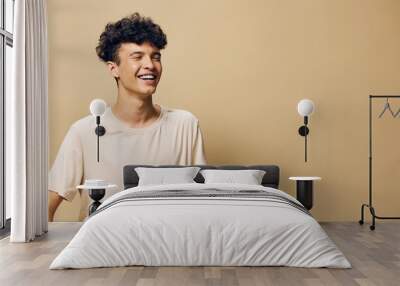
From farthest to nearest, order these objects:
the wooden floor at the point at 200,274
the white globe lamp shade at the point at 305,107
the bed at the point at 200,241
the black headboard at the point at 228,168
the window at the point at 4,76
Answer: the white globe lamp shade at the point at 305,107 → the black headboard at the point at 228,168 → the window at the point at 4,76 → the bed at the point at 200,241 → the wooden floor at the point at 200,274

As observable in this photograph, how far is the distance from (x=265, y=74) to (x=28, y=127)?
2.96m

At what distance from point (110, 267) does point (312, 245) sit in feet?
5.10

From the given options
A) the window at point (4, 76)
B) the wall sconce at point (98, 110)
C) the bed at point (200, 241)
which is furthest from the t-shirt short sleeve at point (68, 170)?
the bed at point (200, 241)

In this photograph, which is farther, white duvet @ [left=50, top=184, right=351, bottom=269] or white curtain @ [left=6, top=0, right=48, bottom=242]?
white curtain @ [left=6, top=0, right=48, bottom=242]

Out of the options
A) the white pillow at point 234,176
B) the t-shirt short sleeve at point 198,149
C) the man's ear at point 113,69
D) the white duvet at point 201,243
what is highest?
the man's ear at point 113,69

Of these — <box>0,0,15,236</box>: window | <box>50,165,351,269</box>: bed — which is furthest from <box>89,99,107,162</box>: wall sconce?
<box>50,165,351,269</box>: bed

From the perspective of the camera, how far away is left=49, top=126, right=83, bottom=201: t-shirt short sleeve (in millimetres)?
7312

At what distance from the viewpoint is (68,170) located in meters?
7.32

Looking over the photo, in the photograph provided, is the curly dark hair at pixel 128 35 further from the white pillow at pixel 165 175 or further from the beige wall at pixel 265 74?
the white pillow at pixel 165 175

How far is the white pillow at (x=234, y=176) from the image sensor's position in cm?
669

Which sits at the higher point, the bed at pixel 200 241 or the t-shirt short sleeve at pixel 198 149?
the t-shirt short sleeve at pixel 198 149

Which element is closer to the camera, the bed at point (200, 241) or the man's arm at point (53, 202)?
the bed at point (200, 241)

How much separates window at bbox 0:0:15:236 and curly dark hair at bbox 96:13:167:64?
110 centimetres

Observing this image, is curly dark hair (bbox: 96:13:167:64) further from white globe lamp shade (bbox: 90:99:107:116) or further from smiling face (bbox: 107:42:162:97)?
white globe lamp shade (bbox: 90:99:107:116)
